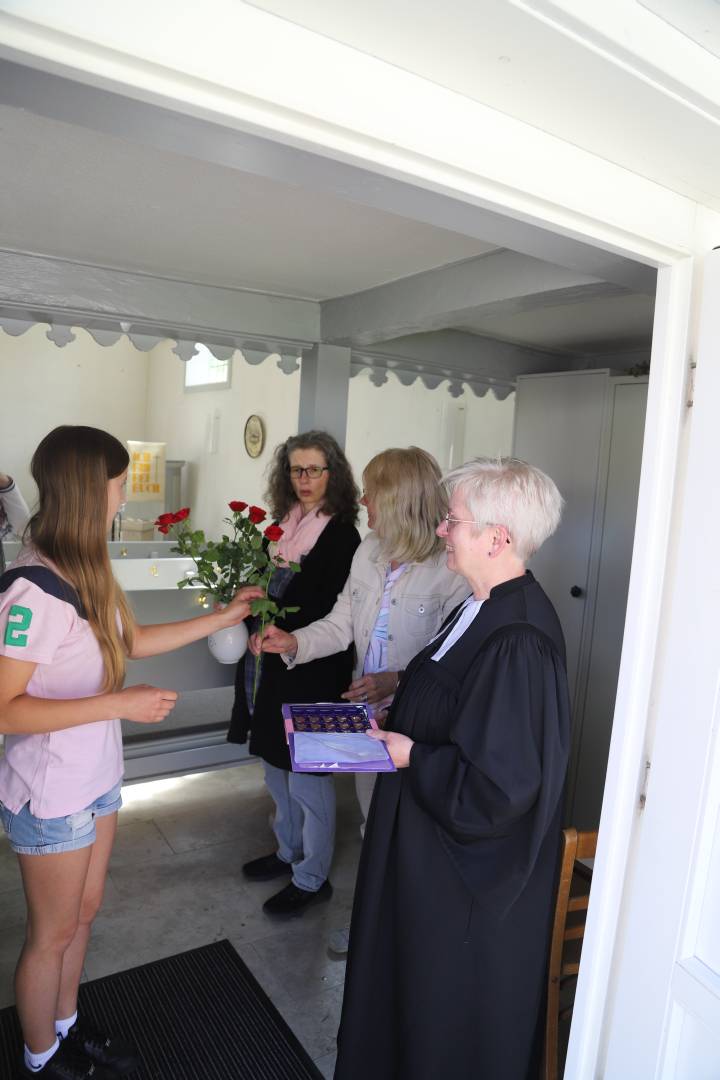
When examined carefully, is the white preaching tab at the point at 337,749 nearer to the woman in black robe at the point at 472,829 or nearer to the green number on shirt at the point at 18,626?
the woman in black robe at the point at 472,829

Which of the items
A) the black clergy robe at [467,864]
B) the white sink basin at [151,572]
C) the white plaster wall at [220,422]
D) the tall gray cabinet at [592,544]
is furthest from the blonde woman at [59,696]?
the white plaster wall at [220,422]

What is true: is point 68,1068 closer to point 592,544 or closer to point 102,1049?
point 102,1049

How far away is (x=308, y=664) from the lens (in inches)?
107

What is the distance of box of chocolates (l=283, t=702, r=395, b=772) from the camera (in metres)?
1.60

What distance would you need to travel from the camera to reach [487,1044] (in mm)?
1634

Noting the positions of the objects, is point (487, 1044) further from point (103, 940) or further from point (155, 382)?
point (155, 382)

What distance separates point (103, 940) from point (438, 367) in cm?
309

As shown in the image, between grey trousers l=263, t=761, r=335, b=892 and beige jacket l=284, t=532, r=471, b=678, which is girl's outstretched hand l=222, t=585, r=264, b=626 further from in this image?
grey trousers l=263, t=761, r=335, b=892

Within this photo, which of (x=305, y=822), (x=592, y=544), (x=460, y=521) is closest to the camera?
(x=460, y=521)

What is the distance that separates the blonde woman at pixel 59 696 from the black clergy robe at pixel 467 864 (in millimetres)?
636

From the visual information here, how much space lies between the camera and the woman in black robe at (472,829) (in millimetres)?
1526

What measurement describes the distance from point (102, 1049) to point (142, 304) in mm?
2686

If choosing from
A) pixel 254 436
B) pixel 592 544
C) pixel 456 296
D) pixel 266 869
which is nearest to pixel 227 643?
pixel 266 869

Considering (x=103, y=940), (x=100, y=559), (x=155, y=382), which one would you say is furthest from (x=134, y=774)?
(x=155, y=382)
